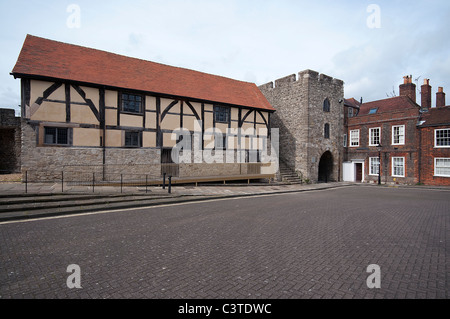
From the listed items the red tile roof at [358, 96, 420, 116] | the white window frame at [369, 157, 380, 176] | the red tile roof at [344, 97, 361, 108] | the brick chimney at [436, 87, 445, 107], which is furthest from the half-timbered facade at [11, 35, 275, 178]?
the brick chimney at [436, 87, 445, 107]

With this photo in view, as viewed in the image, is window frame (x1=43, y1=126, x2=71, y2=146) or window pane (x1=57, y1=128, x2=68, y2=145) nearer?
window frame (x1=43, y1=126, x2=71, y2=146)

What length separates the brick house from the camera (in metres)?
21.5

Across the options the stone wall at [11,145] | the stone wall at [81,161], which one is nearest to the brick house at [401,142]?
the stone wall at [81,161]

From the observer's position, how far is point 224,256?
5055 millimetres

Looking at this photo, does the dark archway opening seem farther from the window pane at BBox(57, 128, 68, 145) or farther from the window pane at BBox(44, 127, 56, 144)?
the window pane at BBox(44, 127, 56, 144)

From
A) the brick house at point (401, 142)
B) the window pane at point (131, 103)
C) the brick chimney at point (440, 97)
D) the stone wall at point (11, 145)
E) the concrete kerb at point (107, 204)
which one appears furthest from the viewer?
the brick chimney at point (440, 97)

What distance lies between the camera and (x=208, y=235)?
642cm

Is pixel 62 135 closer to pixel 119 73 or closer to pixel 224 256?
pixel 119 73

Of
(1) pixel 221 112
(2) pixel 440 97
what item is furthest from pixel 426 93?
(1) pixel 221 112

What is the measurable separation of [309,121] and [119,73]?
16.9 m

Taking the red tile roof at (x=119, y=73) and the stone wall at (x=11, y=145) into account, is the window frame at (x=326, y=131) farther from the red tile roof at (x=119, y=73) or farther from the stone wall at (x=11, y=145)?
the stone wall at (x=11, y=145)

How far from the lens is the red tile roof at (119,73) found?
1398 cm

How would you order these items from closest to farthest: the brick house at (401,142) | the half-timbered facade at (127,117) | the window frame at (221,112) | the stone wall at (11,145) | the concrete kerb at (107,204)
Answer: the concrete kerb at (107,204), the half-timbered facade at (127,117), the window frame at (221,112), the stone wall at (11,145), the brick house at (401,142)
